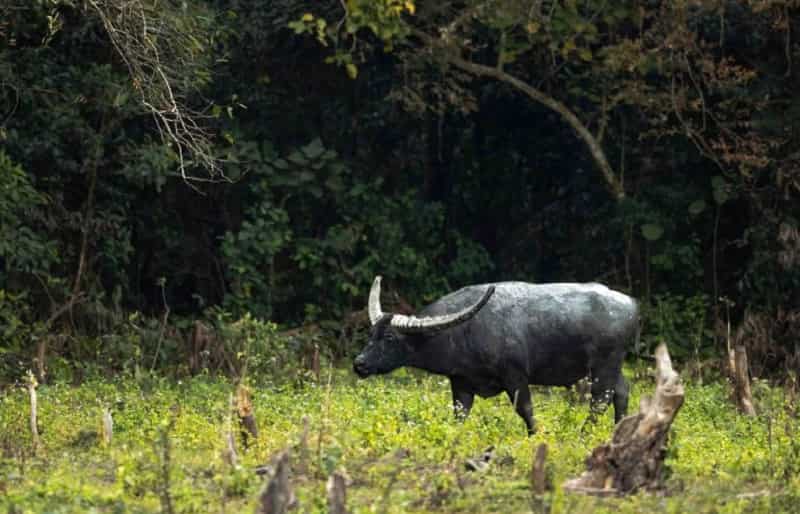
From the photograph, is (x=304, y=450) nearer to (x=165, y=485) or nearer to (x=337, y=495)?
(x=165, y=485)

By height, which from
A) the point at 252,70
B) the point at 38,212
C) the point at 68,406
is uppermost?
the point at 252,70

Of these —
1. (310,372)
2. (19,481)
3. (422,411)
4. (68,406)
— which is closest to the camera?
(19,481)

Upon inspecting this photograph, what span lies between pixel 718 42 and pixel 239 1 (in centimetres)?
462

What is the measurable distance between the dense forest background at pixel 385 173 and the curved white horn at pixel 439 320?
3641mm

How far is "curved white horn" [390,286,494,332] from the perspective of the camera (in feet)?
36.4

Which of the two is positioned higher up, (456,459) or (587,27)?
(587,27)

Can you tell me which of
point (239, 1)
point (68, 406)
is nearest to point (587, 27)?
point (239, 1)

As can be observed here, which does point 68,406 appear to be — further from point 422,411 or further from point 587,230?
point 587,230

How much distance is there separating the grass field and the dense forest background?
237 centimetres

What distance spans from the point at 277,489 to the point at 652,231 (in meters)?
10.1

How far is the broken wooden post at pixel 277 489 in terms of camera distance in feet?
23.3

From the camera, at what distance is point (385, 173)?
18562 mm

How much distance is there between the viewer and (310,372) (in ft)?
46.9

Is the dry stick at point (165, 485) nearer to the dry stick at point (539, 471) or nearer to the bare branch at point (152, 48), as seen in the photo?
the dry stick at point (539, 471)
